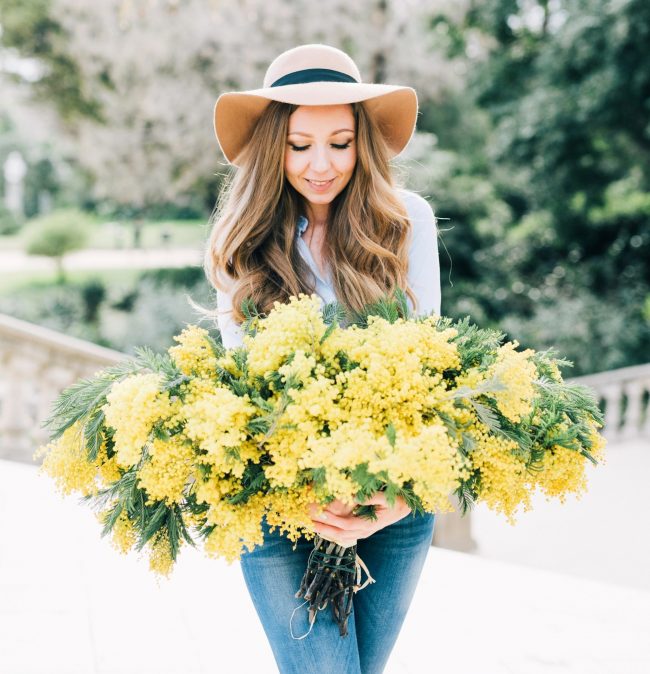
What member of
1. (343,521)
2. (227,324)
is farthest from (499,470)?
(227,324)

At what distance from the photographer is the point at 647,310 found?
1064cm

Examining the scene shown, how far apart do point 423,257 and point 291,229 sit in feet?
1.15

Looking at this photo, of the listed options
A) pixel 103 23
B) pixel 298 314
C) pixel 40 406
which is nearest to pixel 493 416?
pixel 298 314

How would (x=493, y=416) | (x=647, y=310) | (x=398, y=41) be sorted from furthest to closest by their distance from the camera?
(x=398, y=41) → (x=647, y=310) → (x=493, y=416)

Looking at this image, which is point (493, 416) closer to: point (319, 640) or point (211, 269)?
point (319, 640)

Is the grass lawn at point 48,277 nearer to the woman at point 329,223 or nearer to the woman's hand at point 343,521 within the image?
the woman at point 329,223

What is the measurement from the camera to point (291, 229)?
1968 mm

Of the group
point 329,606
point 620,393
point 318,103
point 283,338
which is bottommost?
point 620,393

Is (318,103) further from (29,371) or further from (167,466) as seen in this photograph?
(29,371)

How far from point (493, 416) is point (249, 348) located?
48cm

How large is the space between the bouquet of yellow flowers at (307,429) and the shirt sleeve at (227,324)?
29 cm

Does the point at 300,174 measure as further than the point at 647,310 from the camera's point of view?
No

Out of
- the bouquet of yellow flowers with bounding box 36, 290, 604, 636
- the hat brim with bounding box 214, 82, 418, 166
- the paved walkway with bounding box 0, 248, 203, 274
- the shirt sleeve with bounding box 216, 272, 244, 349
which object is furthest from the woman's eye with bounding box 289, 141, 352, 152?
the paved walkway with bounding box 0, 248, 203, 274

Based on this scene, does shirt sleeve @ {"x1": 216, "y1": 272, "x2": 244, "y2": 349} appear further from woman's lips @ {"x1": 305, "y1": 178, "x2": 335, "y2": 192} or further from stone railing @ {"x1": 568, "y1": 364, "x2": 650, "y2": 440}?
stone railing @ {"x1": 568, "y1": 364, "x2": 650, "y2": 440}
